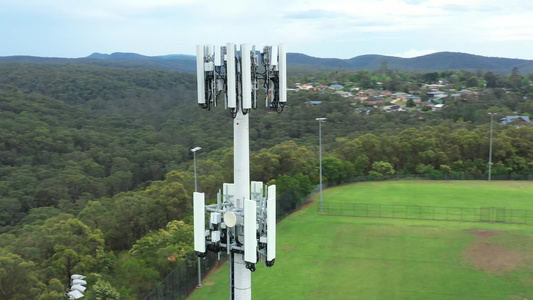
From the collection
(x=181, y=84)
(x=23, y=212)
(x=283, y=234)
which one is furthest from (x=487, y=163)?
(x=181, y=84)

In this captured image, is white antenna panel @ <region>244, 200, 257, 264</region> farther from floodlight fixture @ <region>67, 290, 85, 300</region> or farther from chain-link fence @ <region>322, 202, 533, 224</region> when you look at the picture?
chain-link fence @ <region>322, 202, 533, 224</region>

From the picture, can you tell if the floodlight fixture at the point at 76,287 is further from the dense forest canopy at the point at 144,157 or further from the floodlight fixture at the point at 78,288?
the dense forest canopy at the point at 144,157

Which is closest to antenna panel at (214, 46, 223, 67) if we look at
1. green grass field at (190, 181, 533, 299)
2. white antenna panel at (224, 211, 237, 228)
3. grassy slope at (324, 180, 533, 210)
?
white antenna panel at (224, 211, 237, 228)

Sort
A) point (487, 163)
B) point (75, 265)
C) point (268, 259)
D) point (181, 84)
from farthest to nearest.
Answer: point (181, 84)
point (487, 163)
point (75, 265)
point (268, 259)

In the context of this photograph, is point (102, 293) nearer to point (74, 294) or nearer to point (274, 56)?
point (74, 294)

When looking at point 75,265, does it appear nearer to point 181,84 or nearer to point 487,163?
point 487,163

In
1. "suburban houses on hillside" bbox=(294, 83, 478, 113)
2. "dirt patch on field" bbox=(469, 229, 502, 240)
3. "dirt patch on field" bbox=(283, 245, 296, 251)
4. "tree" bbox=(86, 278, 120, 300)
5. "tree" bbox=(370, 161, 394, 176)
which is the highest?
"suburban houses on hillside" bbox=(294, 83, 478, 113)

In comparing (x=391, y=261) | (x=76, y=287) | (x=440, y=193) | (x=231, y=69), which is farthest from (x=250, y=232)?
(x=440, y=193)
